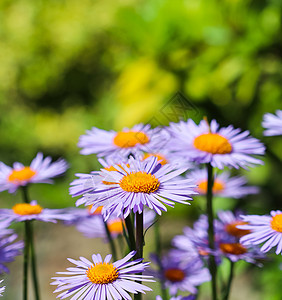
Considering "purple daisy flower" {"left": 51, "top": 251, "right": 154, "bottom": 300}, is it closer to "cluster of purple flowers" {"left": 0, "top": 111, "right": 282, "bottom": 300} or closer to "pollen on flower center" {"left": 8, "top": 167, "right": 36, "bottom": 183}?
"cluster of purple flowers" {"left": 0, "top": 111, "right": 282, "bottom": 300}

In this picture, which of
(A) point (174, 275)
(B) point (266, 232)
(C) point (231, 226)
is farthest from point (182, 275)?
(B) point (266, 232)

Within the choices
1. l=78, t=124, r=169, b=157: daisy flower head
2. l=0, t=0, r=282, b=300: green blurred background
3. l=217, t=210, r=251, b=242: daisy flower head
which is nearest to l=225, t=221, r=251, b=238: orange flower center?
l=217, t=210, r=251, b=242: daisy flower head

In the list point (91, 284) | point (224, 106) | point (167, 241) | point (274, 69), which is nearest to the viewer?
point (91, 284)

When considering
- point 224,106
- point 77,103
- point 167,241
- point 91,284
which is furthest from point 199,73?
point 91,284

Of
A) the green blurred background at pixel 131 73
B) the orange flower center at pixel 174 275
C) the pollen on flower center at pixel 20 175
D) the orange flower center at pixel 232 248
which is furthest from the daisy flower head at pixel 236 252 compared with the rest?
the green blurred background at pixel 131 73

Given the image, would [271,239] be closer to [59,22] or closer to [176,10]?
[176,10]

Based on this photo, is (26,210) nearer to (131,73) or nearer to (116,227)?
(116,227)

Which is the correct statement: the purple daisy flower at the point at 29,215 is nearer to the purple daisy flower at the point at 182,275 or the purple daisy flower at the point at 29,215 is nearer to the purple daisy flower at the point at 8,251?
the purple daisy flower at the point at 8,251

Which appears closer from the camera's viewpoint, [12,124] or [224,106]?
[224,106]
